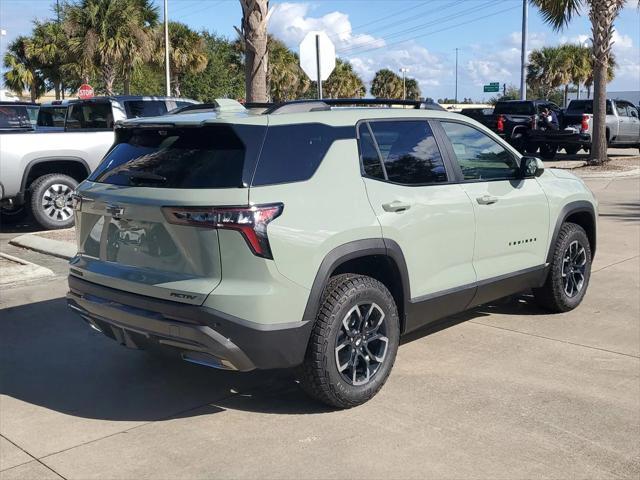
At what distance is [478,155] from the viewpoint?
5395 millimetres

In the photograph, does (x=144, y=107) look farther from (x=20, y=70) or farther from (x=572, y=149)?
(x=20, y=70)

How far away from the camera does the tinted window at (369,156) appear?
4398mm

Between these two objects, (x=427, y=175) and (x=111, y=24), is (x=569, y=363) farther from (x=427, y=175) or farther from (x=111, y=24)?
(x=111, y=24)

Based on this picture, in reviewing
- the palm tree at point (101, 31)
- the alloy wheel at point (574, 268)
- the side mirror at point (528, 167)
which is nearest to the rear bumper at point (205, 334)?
the side mirror at point (528, 167)

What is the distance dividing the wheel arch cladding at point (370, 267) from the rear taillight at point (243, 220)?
0.39 m

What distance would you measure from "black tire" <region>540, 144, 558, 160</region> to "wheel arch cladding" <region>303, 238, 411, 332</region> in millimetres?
20250

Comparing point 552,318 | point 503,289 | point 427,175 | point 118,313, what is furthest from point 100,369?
point 552,318

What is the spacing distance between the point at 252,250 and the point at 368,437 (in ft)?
4.04

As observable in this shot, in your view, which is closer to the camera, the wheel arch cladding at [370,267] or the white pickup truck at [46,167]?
the wheel arch cladding at [370,267]

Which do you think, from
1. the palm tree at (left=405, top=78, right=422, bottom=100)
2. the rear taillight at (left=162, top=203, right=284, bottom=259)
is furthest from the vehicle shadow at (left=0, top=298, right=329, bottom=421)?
the palm tree at (left=405, top=78, right=422, bottom=100)

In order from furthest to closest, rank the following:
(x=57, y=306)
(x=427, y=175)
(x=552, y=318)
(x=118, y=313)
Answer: (x=57, y=306) → (x=552, y=318) → (x=427, y=175) → (x=118, y=313)

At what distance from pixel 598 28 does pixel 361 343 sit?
58.7 feet

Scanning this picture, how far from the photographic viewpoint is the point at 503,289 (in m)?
5.46

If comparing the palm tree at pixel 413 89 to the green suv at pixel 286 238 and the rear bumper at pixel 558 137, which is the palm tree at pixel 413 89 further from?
the green suv at pixel 286 238
